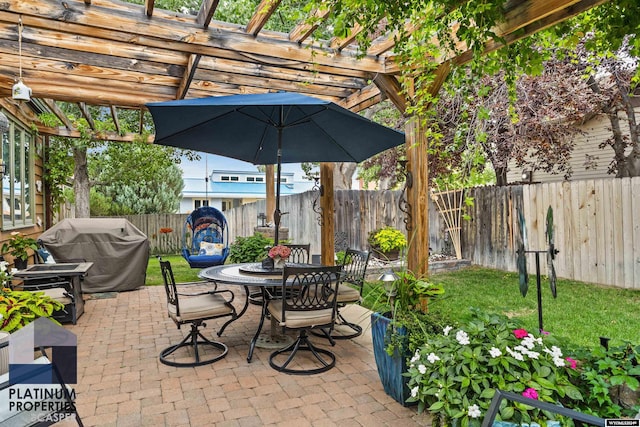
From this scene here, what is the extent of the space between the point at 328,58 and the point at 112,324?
3562 millimetres

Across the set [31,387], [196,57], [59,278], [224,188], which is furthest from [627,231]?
[224,188]

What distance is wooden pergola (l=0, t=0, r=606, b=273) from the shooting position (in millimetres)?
Answer: 2693

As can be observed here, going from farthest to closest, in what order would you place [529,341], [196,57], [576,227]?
[576,227] → [196,57] → [529,341]

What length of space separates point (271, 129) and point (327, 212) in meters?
1.50

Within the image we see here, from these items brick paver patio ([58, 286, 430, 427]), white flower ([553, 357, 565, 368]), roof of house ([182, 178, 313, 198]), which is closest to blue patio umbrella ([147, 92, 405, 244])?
brick paver patio ([58, 286, 430, 427])

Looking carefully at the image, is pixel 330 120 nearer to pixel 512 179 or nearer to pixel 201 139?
pixel 201 139

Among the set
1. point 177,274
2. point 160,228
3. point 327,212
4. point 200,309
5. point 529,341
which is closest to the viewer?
point 529,341

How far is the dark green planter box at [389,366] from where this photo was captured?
2.43 m

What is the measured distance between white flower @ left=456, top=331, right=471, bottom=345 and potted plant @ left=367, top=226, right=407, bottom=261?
4794 millimetres

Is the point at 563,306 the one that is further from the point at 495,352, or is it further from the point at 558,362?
the point at 495,352

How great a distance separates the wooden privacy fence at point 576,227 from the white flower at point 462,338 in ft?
15.2

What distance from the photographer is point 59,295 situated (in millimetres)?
4211

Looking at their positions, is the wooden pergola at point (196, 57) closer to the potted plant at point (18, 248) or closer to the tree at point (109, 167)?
the potted plant at point (18, 248)

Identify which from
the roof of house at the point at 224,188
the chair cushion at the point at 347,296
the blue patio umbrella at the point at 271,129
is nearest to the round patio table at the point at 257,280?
the blue patio umbrella at the point at 271,129
